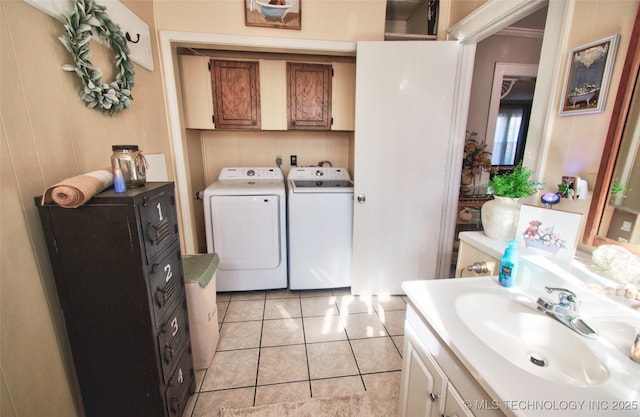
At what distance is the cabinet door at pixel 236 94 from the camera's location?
2.38 m

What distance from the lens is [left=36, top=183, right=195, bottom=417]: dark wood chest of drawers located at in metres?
0.92

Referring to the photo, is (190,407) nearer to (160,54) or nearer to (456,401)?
(456,401)

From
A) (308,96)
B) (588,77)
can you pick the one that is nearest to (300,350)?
(588,77)

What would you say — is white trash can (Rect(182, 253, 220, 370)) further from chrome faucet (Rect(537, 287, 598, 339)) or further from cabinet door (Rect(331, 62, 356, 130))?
cabinet door (Rect(331, 62, 356, 130))

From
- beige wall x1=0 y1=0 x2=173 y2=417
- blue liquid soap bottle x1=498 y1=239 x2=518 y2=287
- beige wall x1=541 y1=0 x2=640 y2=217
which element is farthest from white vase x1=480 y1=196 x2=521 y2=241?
beige wall x1=0 y1=0 x2=173 y2=417

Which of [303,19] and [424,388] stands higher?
[303,19]

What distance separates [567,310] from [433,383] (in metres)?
0.46

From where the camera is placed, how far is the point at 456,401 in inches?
29.7

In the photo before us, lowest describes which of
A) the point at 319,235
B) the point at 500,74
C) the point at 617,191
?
the point at 319,235

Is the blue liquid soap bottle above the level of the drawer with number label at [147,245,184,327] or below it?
above

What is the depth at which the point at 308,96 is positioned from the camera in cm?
251

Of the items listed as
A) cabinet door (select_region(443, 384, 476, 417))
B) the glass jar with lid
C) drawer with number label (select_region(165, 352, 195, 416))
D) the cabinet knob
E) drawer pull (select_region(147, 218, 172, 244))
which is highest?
the glass jar with lid

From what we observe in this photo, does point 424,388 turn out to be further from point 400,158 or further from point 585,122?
point 400,158

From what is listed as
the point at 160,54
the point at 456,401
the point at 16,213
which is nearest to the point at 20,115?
the point at 16,213
